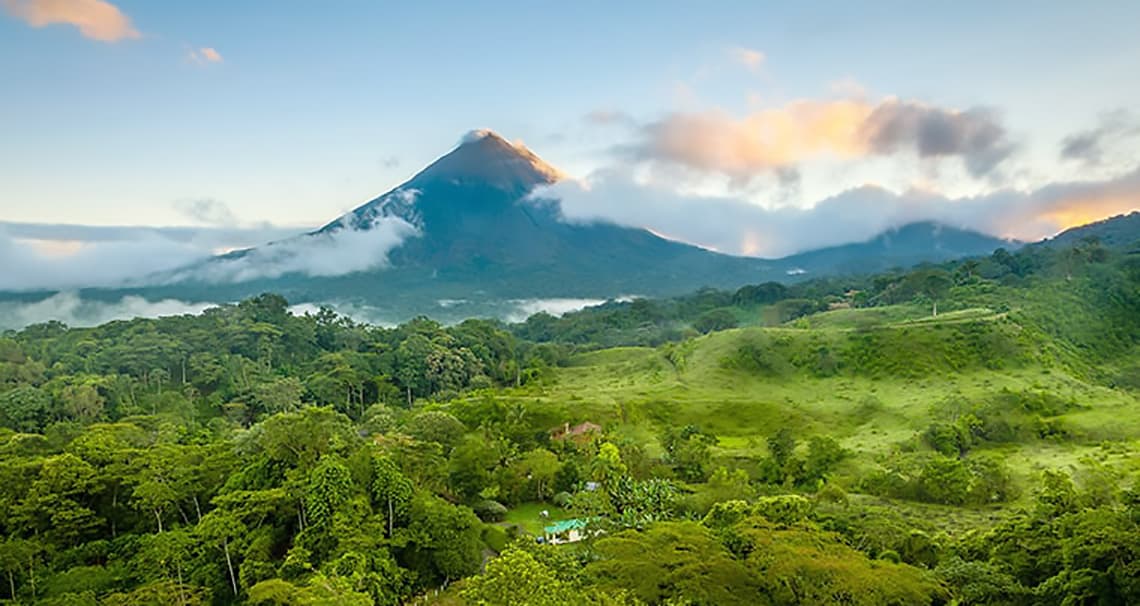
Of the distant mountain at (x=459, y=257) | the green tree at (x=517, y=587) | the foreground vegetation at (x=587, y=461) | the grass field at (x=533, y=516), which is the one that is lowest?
the grass field at (x=533, y=516)

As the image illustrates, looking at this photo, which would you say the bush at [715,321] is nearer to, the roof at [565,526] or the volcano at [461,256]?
the volcano at [461,256]

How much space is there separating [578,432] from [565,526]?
1132 cm

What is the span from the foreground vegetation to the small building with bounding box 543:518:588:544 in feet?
1.81

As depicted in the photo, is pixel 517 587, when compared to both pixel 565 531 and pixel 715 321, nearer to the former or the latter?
pixel 565 531

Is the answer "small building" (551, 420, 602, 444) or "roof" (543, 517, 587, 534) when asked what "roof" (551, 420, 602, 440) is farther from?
"roof" (543, 517, 587, 534)

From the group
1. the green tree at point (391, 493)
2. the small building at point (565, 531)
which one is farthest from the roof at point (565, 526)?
the green tree at point (391, 493)

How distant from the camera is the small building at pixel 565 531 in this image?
18.9 meters

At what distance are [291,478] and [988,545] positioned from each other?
16351mm

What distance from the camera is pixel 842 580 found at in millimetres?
10125

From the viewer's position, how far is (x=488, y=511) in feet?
74.3

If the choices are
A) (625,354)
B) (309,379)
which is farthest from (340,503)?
(625,354)

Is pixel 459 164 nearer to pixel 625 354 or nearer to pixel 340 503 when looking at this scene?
pixel 625 354

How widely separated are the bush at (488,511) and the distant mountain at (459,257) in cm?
8763

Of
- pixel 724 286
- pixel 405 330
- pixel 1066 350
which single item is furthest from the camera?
pixel 724 286
